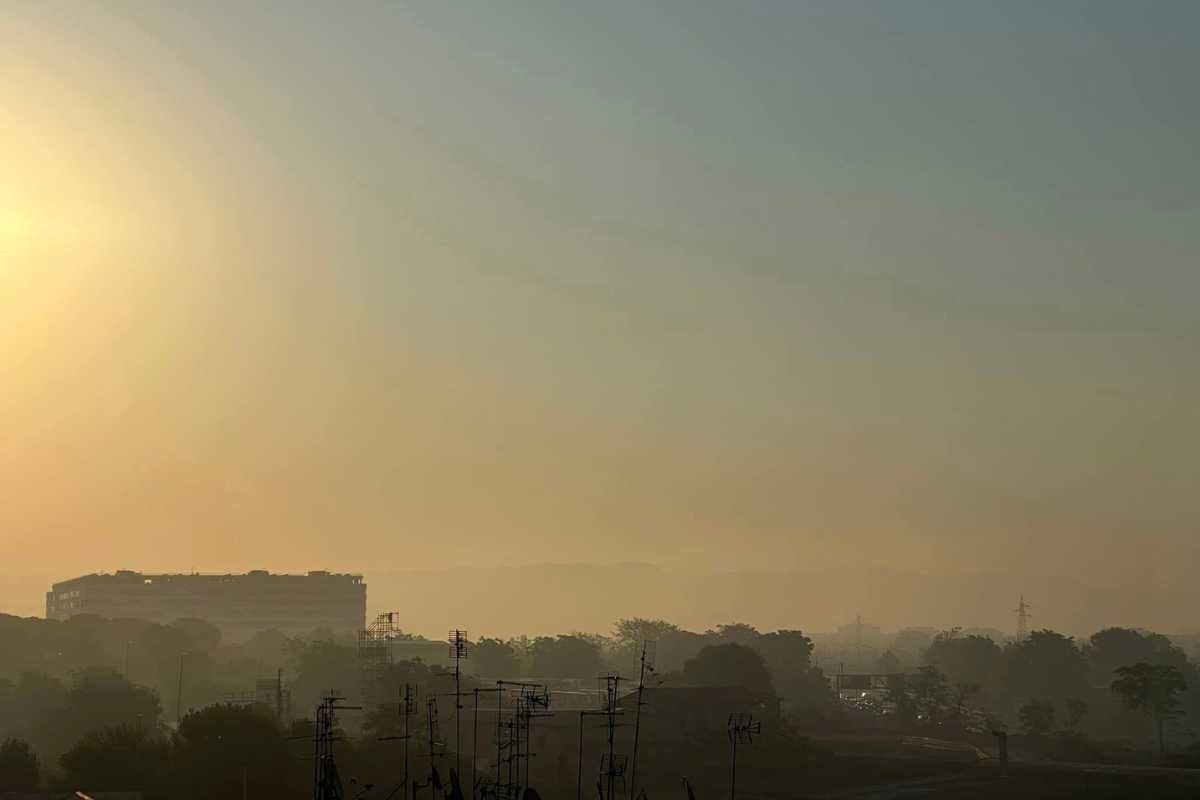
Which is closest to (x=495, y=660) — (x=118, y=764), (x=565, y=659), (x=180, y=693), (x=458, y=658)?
(x=565, y=659)

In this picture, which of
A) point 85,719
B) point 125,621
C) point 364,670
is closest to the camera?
point 85,719

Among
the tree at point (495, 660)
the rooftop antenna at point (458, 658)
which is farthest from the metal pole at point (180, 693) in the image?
the rooftop antenna at point (458, 658)

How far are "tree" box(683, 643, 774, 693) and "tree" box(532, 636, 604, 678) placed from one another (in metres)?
40.2

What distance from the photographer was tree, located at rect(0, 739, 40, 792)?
70875 millimetres

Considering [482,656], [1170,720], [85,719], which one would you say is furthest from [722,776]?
[482,656]

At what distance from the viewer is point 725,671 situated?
12625 cm

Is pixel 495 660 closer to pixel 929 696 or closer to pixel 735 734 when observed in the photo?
pixel 929 696

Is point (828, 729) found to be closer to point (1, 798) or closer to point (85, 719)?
point (85, 719)

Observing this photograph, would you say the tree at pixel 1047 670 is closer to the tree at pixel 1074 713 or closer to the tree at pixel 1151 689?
the tree at pixel 1074 713

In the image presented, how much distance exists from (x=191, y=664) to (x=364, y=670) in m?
42.4

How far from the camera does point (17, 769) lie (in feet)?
238

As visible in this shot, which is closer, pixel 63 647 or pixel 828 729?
pixel 828 729

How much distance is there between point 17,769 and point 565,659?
103213 mm

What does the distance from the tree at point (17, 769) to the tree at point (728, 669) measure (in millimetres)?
62378
